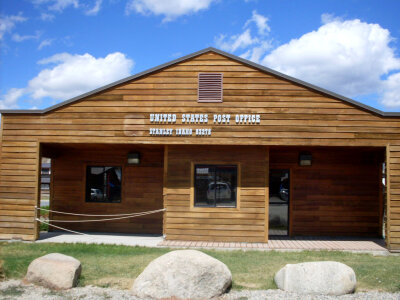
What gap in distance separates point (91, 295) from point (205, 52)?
23.6 feet

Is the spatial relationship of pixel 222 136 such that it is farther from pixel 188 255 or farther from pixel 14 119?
pixel 14 119

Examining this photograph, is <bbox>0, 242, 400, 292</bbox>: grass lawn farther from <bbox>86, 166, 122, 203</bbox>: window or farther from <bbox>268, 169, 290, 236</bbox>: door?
<bbox>86, 166, 122, 203</bbox>: window

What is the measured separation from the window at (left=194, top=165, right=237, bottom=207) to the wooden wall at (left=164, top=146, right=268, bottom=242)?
155 millimetres

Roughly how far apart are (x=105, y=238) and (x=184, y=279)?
19.2ft

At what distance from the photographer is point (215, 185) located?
36.9 feet

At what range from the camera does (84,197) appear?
1312 centimetres

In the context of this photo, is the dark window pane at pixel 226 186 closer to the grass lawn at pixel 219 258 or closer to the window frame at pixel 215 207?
the window frame at pixel 215 207

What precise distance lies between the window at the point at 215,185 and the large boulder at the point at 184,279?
446 centimetres

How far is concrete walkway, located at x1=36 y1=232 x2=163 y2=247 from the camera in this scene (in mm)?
11059

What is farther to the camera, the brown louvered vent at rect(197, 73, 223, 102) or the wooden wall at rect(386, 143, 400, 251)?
the brown louvered vent at rect(197, 73, 223, 102)

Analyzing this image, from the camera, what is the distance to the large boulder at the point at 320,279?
6.57 meters

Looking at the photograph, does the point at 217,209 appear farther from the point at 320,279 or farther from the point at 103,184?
the point at 320,279

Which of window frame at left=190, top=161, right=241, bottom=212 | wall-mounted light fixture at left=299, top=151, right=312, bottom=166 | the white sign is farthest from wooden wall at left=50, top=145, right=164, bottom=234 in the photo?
wall-mounted light fixture at left=299, top=151, right=312, bottom=166

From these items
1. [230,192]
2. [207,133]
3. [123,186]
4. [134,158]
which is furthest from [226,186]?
[123,186]
